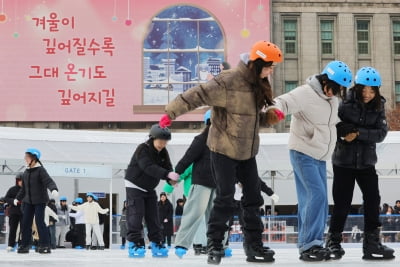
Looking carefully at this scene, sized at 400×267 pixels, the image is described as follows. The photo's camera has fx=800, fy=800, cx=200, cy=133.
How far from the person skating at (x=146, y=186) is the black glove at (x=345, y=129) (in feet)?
6.21

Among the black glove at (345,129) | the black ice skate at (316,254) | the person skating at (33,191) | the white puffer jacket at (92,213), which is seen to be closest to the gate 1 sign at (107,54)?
the white puffer jacket at (92,213)

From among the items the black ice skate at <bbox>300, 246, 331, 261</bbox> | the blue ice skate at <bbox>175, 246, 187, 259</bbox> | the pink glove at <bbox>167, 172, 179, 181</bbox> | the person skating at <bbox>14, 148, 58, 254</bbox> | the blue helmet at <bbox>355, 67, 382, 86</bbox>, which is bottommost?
the blue ice skate at <bbox>175, 246, 187, 259</bbox>

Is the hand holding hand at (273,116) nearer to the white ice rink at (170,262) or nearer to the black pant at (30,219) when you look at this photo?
the white ice rink at (170,262)

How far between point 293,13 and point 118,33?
392 inches

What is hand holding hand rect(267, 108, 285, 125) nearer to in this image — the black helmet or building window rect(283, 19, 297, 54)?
the black helmet

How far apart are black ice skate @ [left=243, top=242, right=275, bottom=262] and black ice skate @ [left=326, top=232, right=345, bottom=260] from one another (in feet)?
2.43

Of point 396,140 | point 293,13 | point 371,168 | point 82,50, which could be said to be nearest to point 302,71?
point 293,13

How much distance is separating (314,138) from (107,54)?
33.6m

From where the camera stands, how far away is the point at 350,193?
20.9ft

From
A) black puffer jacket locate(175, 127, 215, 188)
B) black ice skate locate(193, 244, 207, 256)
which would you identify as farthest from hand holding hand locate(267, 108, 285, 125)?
black ice skate locate(193, 244, 207, 256)

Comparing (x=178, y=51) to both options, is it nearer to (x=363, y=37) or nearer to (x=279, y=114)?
(x=363, y=37)

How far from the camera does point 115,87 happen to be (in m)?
39.0

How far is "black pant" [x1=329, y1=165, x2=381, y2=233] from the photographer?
6.28 meters

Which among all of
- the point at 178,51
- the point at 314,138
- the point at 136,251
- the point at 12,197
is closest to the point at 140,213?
the point at 136,251
